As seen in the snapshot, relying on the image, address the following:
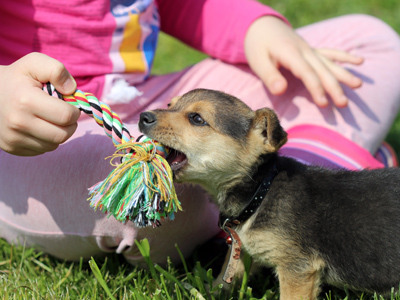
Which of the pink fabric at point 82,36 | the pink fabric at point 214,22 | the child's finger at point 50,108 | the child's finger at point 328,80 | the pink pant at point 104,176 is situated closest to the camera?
the child's finger at point 50,108

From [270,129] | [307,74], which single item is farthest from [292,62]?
[270,129]

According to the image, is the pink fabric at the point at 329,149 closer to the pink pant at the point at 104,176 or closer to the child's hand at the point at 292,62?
the pink pant at the point at 104,176

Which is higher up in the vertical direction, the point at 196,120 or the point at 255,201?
the point at 196,120

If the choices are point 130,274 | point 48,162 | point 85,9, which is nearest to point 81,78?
point 85,9

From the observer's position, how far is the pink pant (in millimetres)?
2589

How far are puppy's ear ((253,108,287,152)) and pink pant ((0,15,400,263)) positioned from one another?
1.78 ft

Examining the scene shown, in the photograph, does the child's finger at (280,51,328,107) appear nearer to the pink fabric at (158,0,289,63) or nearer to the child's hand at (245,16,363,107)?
the child's hand at (245,16,363,107)

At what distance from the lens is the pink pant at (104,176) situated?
2589 mm

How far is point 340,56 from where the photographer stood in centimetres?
349

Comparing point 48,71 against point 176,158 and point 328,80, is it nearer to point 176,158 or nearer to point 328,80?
point 176,158

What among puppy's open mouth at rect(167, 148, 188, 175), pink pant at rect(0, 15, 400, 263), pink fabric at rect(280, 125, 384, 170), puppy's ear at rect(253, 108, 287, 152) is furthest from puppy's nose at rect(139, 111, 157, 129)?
pink fabric at rect(280, 125, 384, 170)

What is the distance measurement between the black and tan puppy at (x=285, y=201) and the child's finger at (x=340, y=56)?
124 centimetres

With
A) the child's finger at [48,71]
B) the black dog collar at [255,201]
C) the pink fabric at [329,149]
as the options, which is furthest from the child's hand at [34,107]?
the pink fabric at [329,149]

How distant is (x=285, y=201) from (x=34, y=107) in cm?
126
